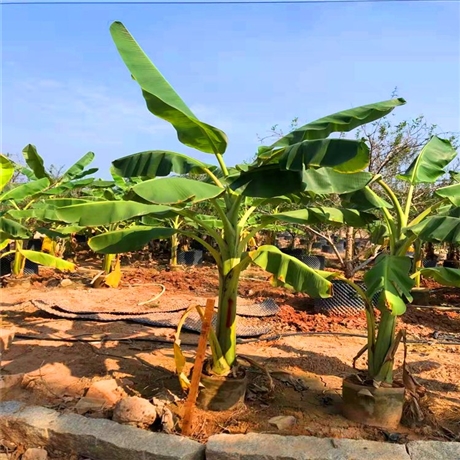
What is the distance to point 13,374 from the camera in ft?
13.1

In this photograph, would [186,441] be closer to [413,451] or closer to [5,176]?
[413,451]

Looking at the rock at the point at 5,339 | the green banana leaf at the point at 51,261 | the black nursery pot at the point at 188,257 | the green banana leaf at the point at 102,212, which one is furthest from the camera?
the black nursery pot at the point at 188,257

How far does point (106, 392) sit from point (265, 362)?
174 cm

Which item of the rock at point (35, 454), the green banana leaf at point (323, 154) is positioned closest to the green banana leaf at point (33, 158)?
the rock at point (35, 454)

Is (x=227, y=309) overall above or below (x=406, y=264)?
below

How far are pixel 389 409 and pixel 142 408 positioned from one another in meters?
1.88

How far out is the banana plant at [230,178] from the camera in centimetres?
283

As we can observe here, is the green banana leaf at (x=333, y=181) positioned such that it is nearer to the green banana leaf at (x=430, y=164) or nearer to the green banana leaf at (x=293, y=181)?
the green banana leaf at (x=293, y=181)

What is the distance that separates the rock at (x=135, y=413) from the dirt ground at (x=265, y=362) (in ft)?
0.91

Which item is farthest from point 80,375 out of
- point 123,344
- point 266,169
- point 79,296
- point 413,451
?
point 79,296

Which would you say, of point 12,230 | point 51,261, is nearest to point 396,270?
point 12,230

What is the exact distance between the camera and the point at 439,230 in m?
3.11

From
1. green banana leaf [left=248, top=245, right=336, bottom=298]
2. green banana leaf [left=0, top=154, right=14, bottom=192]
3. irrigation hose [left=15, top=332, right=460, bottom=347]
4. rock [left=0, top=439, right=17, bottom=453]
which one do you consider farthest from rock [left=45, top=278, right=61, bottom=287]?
green banana leaf [left=248, top=245, right=336, bottom=298]

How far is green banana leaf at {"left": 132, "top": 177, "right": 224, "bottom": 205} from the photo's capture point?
2.76 metres
